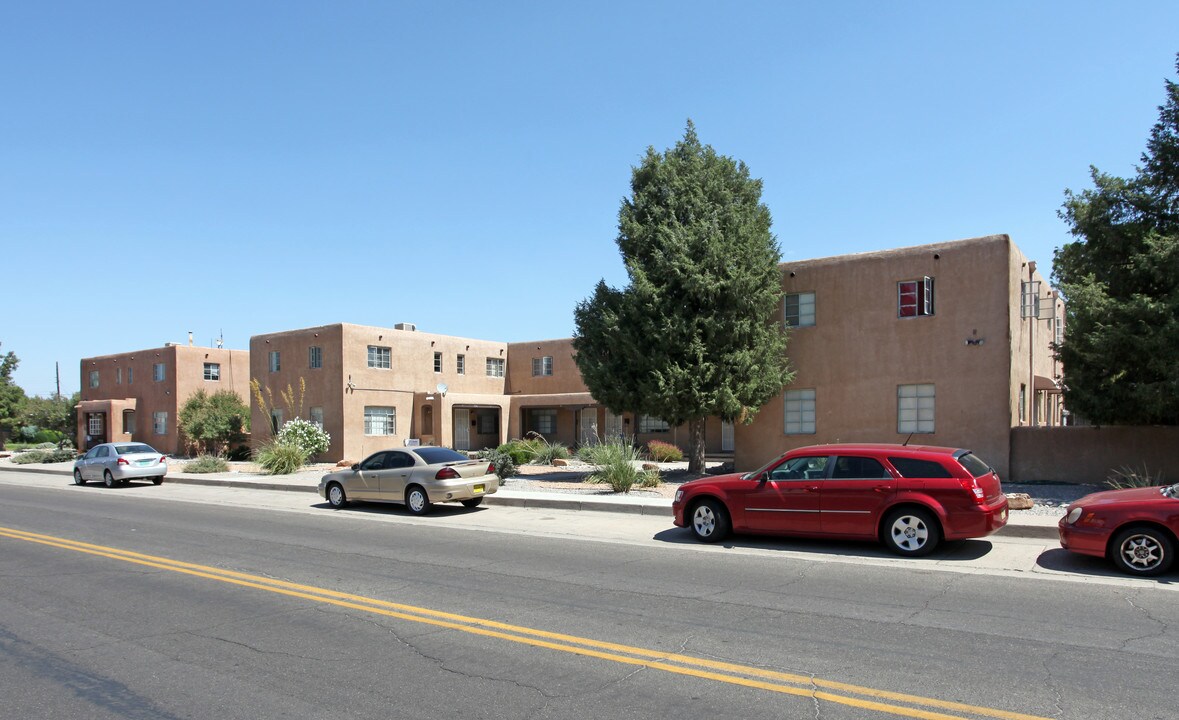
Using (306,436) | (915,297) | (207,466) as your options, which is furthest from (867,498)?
(306,436)

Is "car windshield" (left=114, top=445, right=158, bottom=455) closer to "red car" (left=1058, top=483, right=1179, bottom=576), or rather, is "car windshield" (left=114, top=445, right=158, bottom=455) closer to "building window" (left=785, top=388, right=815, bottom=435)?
"building window" (left=785, top=388, right=815, bottom=435)

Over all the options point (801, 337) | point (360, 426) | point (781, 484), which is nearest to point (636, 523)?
point (781, 484)

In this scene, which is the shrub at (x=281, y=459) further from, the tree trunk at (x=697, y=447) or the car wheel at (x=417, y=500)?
the tree trunk at (x=697, y=447)

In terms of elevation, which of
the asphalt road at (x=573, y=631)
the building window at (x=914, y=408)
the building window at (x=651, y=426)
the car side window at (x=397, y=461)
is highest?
the building window at (x=914, y=408)

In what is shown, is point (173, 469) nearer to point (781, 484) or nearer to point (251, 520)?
point (251, 520)

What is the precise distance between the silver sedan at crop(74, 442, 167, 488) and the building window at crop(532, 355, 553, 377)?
18.3m

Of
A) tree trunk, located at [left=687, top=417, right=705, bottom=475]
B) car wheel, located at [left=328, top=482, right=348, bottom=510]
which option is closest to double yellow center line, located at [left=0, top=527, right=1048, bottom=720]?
car wheel, located at [left=328, top=482, right=348, bottom=510]

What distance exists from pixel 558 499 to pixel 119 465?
50.5 feet

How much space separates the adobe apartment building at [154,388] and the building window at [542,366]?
16.6 meters

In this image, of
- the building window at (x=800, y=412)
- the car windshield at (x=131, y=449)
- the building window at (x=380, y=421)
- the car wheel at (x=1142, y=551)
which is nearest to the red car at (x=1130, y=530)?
the car wheel at (x=1142, y=551)

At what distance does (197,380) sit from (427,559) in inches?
1458

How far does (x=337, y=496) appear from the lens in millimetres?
17344

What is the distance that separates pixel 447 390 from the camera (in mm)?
36906

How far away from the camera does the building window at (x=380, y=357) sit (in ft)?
112
